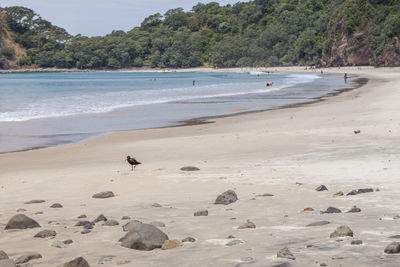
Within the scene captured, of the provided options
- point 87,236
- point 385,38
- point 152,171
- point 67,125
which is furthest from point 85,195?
point 385,38

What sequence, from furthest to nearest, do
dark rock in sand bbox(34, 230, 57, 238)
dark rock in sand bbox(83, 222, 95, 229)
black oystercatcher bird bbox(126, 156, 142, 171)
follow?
black oystercatcher bird bbox(126, 156, 142, 171) < dark rock in sand bbox(83, 222, 95, 229) < dark rock in sand bbox(34, 230, 57, 238)

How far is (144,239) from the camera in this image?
5672 mm

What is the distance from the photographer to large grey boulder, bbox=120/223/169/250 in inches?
222

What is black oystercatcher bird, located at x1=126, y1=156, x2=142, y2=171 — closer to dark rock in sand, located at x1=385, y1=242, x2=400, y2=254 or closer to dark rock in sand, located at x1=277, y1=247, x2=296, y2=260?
dark rock in sand, located at x1=277, y1=247, x2=296, y2=260

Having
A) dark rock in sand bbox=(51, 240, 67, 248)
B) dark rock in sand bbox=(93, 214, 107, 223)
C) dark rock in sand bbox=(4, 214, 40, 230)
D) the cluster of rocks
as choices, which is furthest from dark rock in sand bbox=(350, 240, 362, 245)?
dark rock in sand bbox=(4, 214, 40, 230)

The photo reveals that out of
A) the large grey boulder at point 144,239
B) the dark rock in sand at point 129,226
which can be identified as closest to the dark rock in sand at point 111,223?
the dark rock in sand at point 129,226

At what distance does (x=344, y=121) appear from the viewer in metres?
20.9

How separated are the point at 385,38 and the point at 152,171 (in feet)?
364

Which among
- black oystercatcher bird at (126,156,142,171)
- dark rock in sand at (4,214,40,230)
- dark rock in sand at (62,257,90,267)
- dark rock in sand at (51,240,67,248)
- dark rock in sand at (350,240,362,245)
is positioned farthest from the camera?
black oystercatcher bird at (126,156,142,171)

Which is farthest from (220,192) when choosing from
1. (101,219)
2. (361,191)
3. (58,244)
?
(58,244)

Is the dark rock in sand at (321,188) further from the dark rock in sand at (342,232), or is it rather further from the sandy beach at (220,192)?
the dark rock in sand at (342,232)

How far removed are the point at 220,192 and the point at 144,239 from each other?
3808 millimetres

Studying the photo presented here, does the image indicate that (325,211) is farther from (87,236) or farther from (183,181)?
(183,181)

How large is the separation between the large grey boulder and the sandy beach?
10cm
